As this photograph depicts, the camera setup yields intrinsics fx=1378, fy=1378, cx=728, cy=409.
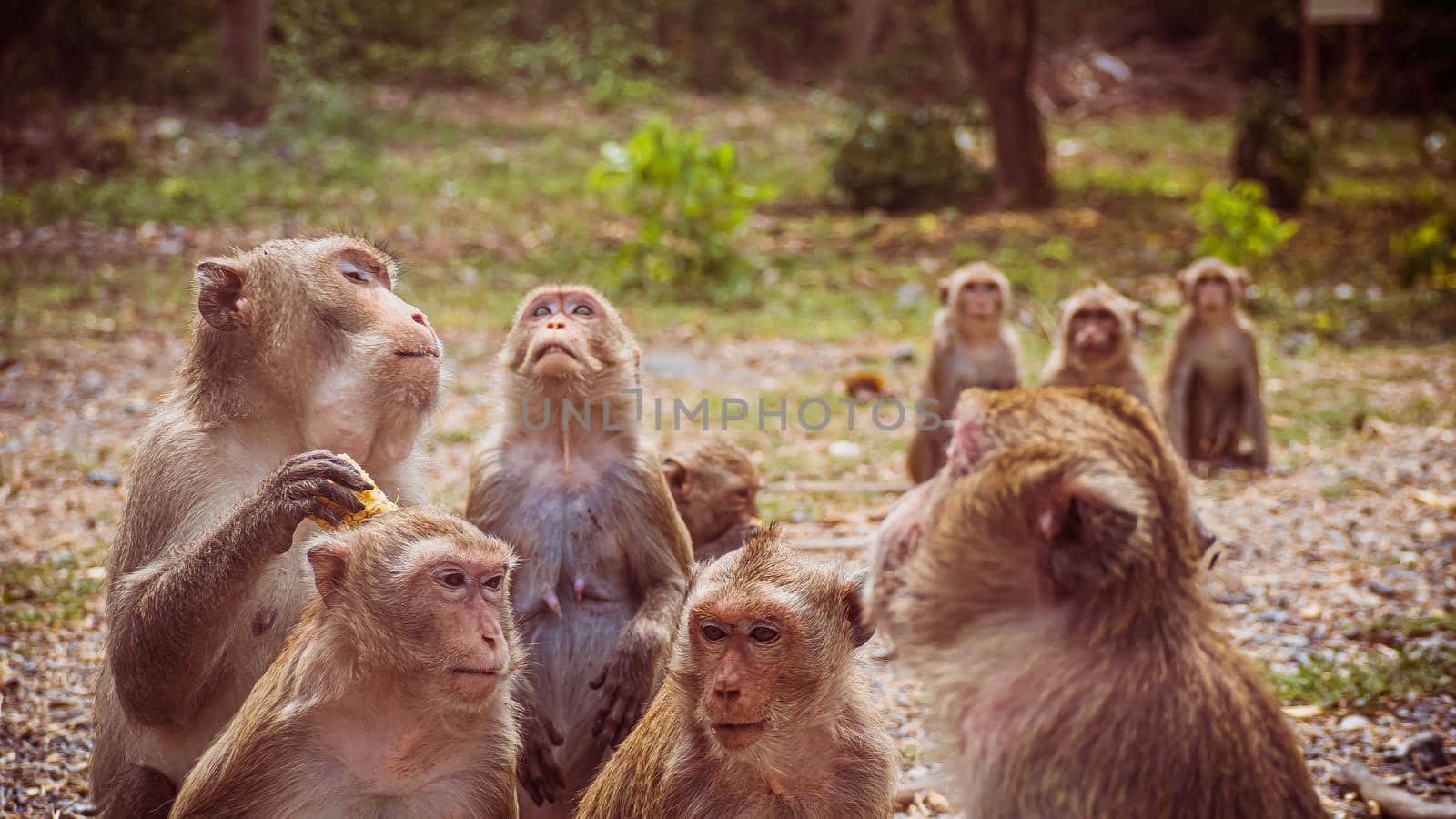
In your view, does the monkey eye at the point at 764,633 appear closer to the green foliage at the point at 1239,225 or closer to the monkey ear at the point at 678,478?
the monkey ear at the point at 678,478

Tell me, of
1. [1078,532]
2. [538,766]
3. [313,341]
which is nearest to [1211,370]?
[538,766]

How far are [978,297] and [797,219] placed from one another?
6200mm

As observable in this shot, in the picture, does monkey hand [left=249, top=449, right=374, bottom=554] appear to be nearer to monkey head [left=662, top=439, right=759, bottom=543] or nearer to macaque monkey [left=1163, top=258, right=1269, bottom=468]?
monkey head [left=662, top=439, right=759, bottom=543]

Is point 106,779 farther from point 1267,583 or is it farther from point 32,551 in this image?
point 1267,583

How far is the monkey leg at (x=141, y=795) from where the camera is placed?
288 centimetres

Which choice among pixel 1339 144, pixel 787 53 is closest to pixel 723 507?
pixel 1339 144

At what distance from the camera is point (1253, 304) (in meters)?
10.6

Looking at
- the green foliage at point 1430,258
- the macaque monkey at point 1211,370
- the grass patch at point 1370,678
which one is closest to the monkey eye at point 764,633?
the grass patch at point 1370,678

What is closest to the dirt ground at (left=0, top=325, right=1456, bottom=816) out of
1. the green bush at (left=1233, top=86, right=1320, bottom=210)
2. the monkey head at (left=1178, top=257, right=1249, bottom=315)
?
the monkey head at (left=1178, top=257, right=1249, bottom=315)

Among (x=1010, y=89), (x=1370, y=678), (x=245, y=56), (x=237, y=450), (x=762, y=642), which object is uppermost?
(x=245, y=56)

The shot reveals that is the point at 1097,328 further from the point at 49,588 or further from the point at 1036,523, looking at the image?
the point at 1036,523

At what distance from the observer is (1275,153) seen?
13.5m

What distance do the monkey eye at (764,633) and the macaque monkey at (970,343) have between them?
4427 mm

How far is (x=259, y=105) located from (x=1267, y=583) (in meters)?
12.7
